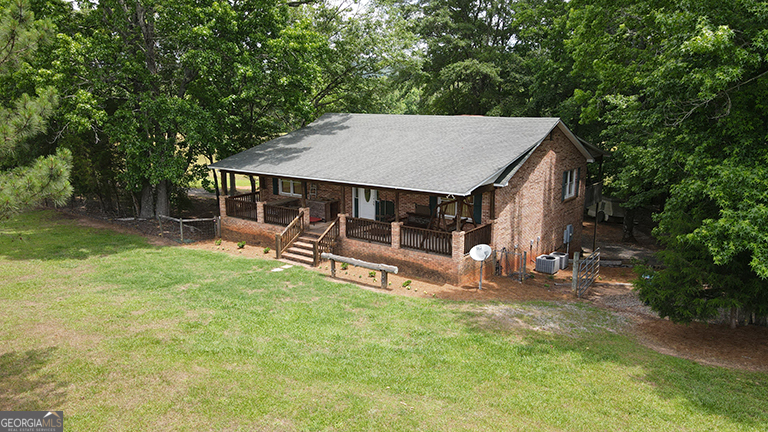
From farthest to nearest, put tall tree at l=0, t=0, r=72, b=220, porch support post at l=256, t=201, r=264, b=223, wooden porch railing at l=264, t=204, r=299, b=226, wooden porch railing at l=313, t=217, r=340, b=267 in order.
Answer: porch support post at l=256, t=201, r=264, b=223
wooden porch railing at l=264, t=204, r=299, b=226
wooden porch railing at l=313, t=217, r=340, b=267
tall tree at l=0, t=0, r=72, b=220

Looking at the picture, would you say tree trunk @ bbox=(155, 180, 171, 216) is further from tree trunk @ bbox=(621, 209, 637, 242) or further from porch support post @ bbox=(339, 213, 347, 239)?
tree trunk @ bbox=(621, 209, 637, 242)

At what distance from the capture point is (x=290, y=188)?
22391mm

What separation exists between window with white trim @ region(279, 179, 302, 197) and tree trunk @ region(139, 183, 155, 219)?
28.2 ft

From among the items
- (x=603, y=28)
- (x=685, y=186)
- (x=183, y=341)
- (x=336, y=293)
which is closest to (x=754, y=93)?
(x=685, y=186)

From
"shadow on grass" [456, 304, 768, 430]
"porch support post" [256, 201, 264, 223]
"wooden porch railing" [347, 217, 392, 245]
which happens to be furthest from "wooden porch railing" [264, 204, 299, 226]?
"shadow on grass" [456, 304, 768, 430]

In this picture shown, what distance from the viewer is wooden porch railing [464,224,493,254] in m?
15.4

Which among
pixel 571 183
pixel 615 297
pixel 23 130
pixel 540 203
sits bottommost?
pixel 615 297

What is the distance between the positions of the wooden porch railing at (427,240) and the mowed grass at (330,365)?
253 cm

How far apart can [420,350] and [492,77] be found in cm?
2647

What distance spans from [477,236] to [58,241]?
1781cm

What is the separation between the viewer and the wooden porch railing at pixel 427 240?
15.7 m

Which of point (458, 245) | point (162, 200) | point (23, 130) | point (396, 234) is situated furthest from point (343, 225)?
point (162, 200)

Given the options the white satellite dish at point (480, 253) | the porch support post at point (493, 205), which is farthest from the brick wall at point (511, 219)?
the white satellite dish at point (480, 253)

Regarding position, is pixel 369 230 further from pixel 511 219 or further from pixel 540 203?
pixel 540 203
